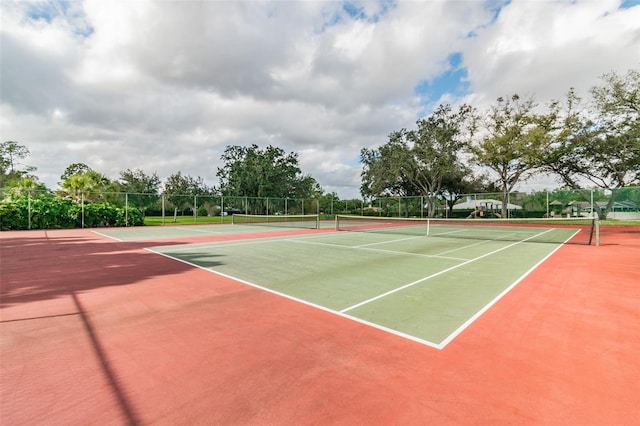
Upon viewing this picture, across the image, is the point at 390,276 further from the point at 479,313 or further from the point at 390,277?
the point at 479,313

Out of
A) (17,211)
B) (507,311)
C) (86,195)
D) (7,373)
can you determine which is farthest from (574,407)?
(86,195)

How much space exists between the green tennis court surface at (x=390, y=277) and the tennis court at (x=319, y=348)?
0.18 feet

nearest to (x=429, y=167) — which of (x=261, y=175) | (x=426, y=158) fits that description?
(x=426, y=158)

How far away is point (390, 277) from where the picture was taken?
294 inches

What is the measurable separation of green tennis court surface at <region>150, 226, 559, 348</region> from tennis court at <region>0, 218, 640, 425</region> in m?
0.06

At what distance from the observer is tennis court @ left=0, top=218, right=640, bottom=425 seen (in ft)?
8.90

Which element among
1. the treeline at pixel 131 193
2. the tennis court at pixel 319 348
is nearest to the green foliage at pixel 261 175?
the treeline at pixel 131 193

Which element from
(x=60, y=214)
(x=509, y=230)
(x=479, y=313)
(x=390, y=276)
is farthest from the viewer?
(x=509, y=230)

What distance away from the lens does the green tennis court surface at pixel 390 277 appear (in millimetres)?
4883

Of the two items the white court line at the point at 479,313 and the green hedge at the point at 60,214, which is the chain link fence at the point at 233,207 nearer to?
the green hedge at the point at 60,214

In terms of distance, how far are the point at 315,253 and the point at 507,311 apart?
7.01 m

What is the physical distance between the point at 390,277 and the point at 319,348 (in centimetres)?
402

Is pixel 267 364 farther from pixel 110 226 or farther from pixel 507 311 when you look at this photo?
pixel 110 226

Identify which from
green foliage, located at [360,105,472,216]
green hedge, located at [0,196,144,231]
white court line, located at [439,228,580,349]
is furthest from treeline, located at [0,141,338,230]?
white court line, located at [439,228,580,349]
